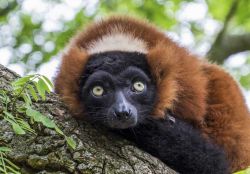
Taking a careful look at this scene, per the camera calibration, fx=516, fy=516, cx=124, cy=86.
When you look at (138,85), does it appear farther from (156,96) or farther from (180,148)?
(180,148)

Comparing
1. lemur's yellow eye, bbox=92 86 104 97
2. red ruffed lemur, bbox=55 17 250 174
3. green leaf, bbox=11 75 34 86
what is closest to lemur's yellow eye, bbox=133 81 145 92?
red ruffed lemur, bbox=55 17 250 174

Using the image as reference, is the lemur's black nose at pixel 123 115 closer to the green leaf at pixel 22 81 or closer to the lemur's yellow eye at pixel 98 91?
the lemur's yellow eye at pixel 98 91

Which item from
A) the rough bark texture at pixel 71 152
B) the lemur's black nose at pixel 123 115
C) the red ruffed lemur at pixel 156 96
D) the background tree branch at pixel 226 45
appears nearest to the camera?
the rough bark texture at pixel 71 152

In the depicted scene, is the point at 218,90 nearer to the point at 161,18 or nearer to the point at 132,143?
the point at 132,143

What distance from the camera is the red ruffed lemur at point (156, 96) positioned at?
4539 mm

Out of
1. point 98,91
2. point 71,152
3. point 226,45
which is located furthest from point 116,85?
point 226,45

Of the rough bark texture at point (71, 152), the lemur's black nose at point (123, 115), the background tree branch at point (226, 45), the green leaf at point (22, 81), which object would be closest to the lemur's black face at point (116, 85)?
the lemur's black nose at point (123, 115)

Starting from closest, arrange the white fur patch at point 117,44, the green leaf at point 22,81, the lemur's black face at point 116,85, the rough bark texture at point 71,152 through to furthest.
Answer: the green leaf at point 22,81 → the rough bark texture at point 71,152 → the lemur's black face at point 116,85 → the white fur patch at point 117,44

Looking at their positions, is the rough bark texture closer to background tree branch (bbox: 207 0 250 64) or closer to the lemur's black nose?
the lemur's black nose

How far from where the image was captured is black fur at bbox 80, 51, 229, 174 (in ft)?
14.7

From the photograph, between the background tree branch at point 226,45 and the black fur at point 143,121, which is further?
the background tree branch at point 226,45

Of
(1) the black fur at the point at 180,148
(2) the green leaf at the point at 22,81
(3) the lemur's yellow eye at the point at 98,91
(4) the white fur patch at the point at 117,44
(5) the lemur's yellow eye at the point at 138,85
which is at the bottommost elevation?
(2) the green leaf at the point at 22,81

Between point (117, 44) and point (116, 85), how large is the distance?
0.58 m

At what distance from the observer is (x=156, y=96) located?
16.4 ft
